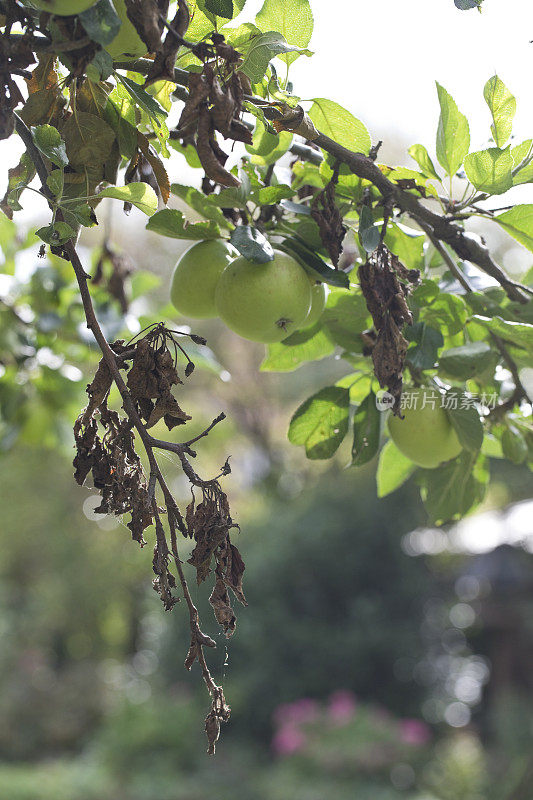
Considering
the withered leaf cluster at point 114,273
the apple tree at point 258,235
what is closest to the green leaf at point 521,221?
the apple tree at point 258,235

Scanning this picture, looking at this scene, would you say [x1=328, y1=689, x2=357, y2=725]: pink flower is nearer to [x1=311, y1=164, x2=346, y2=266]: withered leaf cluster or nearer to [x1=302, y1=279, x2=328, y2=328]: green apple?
[x1=302, y1=279, x2=328, y2=328]: green apple

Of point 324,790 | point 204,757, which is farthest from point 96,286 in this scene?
point 204,757

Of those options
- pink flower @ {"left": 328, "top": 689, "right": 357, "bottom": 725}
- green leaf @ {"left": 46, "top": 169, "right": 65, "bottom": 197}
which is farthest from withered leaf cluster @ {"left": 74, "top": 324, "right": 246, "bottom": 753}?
pink flower @ {"left": 328, "top": 689, "right": 357, "bottom": 725}

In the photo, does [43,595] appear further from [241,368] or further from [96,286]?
[96,286]

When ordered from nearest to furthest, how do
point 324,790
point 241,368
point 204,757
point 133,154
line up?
point 133,154 < point 324,790 < point 204,757 < point 241,368

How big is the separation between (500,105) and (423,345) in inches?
7.6

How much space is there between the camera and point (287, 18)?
516 millimetres

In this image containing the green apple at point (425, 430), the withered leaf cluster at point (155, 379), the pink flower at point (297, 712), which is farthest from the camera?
the pink flower at point (297, 712)

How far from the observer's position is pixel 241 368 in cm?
810

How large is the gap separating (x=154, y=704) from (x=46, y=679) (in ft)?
7.71

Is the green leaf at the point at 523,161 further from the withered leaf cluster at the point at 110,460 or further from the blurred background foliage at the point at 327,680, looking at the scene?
the blurred background foliage at the point at 327,680

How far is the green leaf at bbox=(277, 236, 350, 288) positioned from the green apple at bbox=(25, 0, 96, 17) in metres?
0.26

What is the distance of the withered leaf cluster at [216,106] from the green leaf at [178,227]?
9cm

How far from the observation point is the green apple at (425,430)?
698 millimetres
